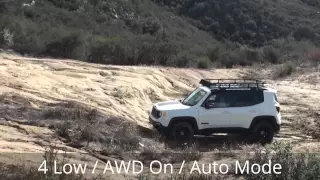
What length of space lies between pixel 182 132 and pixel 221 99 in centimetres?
152

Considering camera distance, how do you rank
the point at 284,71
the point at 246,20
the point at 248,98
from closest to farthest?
the point at 248,98, the point at 284,71, the point at 246,20

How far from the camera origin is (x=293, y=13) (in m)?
56.3

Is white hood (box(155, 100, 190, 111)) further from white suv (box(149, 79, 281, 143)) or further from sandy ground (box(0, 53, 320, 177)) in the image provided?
sandy ground (box(0, 53, 320, 177))

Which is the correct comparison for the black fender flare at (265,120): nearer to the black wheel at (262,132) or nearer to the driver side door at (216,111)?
the black wheel at (262,132)

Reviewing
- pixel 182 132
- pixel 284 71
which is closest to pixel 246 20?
pixel 284 71

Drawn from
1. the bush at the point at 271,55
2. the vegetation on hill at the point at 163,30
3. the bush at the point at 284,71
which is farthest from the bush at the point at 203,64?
the bush at the point at 271,55

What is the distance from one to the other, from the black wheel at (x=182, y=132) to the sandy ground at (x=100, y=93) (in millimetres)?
1659

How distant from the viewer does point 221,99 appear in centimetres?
1438

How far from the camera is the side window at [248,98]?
14.5 metres

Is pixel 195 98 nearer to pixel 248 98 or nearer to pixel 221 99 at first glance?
pixel 221 99

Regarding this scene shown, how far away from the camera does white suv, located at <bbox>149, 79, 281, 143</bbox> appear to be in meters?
13.9

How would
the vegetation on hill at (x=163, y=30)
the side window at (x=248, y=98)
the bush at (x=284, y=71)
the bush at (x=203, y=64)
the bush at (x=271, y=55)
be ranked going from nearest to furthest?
the side window at (x=248, y=98) → the vegetation on hill at (x=163, y=30) → the bush at (x=284, y=71) → the bush at (x=203, y=64) → the bush at (x=271, y=55)

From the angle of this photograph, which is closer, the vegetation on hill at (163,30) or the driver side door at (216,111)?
the driver side door at (216,111)

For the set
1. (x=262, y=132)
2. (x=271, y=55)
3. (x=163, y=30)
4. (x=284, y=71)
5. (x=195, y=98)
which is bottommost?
(x=271, y=55)
